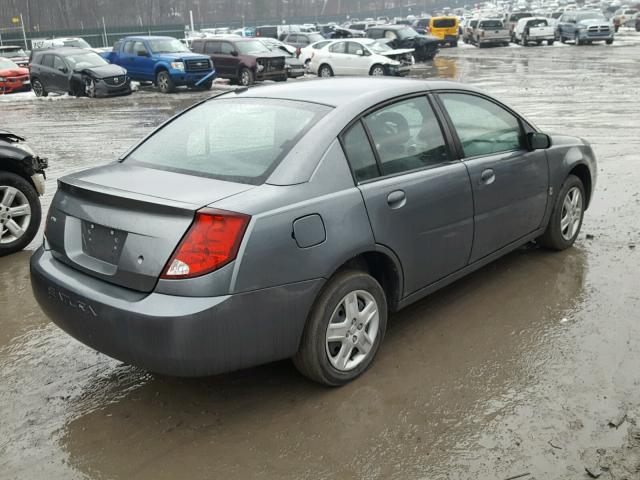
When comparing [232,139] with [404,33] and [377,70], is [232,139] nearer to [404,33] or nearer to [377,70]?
[377,70]

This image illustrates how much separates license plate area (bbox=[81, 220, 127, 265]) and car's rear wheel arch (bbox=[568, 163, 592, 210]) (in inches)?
155

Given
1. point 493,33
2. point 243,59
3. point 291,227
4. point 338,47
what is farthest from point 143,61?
point 493,33

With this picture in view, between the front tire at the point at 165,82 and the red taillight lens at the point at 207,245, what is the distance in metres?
20.0

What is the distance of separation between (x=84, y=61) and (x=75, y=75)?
778 mm

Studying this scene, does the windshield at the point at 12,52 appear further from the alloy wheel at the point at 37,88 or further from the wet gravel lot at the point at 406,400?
the wet gravel lot at the point at 406,400

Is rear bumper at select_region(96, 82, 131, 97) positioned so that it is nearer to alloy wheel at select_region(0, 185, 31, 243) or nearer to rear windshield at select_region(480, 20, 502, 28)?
alloy wheel at select_region(0, 185, 31, 243)

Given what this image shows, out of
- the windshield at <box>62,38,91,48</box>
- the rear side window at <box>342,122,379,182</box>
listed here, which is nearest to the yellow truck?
the windshield at <box>62,38,91,48</box>

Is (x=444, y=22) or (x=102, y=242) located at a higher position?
(x=102, y=242)

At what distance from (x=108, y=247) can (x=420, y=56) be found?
3090cm

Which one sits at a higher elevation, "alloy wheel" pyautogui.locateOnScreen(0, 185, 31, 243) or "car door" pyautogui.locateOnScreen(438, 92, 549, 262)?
"car door" pyautogui.locateOnScreen(438, 92, 549, 262)

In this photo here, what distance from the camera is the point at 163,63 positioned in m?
22.2

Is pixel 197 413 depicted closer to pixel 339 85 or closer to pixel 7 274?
pixel 339 85

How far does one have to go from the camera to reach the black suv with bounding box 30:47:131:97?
21.1 metres

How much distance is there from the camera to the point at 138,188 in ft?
11.2
